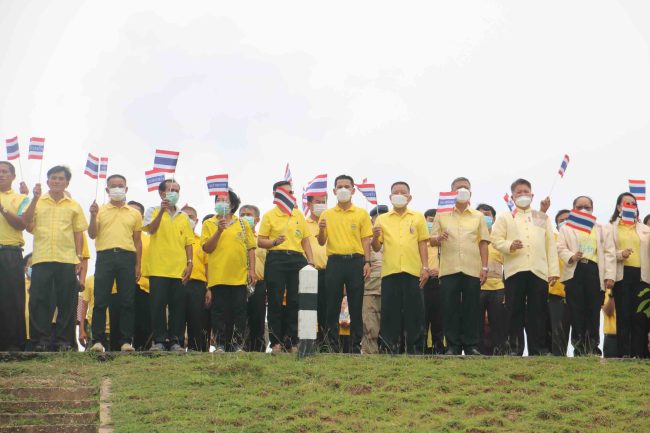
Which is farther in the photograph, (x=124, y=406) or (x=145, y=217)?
(x=145, y=217)

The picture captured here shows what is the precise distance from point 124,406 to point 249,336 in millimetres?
5308

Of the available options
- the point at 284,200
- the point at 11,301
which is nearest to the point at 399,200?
the point at 284,200

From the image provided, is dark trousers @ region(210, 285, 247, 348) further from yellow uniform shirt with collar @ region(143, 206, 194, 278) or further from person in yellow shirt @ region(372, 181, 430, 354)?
person in yellow shirt @ region(372, 181, 430, 354)

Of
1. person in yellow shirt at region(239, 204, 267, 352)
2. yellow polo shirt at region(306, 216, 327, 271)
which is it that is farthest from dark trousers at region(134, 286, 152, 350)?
yellow polo shirt at region(306, 216, 327, 271)

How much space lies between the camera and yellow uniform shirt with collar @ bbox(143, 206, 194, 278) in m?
14.8

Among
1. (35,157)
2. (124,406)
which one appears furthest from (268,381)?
(35,157)

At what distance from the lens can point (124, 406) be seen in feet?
36.1

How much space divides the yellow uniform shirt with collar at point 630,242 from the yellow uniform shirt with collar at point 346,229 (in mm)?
3819

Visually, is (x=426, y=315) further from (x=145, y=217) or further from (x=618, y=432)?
(x=618, y=432)

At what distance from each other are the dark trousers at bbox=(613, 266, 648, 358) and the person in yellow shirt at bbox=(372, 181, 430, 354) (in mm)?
3016

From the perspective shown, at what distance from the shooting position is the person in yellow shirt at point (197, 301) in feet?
52.0

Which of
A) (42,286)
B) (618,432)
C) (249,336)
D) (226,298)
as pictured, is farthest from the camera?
(249,336)

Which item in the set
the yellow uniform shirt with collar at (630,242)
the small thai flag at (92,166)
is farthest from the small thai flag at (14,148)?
the yellow uniform shirt with collar at (630,242)

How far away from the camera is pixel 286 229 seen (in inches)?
607
